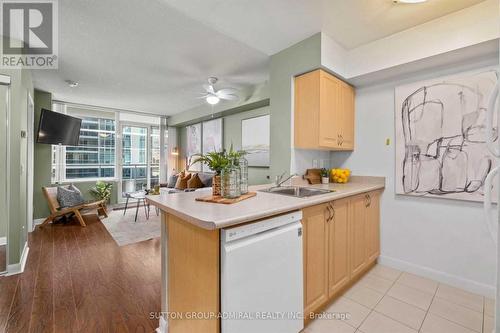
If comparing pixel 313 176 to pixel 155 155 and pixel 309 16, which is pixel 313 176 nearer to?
pixel 309 16

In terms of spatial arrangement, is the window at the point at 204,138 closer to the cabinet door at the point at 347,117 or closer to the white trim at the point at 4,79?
the cabinet door at the point at 347,117

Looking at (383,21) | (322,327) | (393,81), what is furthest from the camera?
(393,81)

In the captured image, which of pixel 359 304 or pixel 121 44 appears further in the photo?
pixel 121 44

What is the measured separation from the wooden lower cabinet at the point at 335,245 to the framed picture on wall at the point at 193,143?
4489 millimetres

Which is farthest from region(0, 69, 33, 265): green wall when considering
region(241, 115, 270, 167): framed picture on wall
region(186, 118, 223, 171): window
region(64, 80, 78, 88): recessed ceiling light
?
region(241, 115, 270, 167): framed picture on wall

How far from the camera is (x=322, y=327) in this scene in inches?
64.8

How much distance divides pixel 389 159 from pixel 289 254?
201cm

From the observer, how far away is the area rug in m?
3.50

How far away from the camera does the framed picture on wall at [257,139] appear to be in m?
4.10

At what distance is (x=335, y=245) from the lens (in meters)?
1.86

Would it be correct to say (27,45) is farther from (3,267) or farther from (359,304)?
(359,304)

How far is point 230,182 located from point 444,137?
7.35ft

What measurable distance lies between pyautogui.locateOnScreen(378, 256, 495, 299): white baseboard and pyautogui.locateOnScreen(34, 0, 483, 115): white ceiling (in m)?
2.53

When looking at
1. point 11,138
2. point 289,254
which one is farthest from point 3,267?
point 289,254
